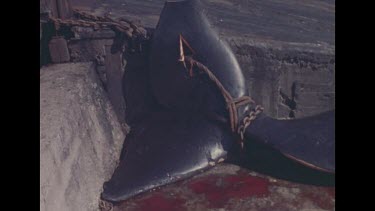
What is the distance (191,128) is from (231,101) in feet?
1.21

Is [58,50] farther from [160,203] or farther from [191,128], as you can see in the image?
[160,203]

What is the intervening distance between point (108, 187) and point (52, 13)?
59.5 inches

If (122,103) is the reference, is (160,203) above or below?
below

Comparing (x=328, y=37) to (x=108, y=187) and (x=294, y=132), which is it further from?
(x=108, y=187)

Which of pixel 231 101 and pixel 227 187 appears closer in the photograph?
pixel 227 187

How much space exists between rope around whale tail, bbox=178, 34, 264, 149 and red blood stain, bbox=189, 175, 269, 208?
0.27 m

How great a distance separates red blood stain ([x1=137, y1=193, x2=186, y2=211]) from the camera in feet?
9.46

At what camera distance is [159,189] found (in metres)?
3.03

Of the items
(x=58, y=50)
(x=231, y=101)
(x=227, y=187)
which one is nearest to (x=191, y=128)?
(x=231, y=101)

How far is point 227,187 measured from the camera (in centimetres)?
313

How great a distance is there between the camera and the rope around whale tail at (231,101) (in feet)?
10.7

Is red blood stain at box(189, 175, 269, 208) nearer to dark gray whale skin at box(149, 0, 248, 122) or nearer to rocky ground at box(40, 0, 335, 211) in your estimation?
rocky ground at box(40, 0, 335, 211)

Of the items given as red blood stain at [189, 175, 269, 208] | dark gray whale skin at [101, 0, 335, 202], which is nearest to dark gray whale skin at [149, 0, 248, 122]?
dark gray whale skin at [101, 0, 335, 202]
